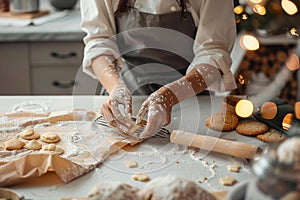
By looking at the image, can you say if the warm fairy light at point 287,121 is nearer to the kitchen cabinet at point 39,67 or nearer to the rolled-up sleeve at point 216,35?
the rolled-up sleeve at point 216,35

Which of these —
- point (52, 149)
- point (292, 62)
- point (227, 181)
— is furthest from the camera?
point (292, 62)

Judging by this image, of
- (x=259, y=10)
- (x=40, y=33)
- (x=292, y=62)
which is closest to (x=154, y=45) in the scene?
(x=259, y=10)

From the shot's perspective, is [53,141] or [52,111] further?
[52,111]

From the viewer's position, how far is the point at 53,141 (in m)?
1.19

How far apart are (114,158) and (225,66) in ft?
1.45

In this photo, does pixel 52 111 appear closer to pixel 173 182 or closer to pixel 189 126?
pixel 189 126

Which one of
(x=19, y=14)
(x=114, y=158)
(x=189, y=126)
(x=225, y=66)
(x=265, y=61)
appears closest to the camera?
(x=114, y=158)

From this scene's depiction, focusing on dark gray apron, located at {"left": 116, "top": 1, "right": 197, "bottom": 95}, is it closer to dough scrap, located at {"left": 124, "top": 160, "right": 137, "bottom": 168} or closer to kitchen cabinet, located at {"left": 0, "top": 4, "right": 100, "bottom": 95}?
dough scrap, located at {"left": 124, "top": 160, "right": 137, "bottom": 168}

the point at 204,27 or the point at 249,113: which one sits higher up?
the point at 204,27

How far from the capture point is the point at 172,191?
2.47ft

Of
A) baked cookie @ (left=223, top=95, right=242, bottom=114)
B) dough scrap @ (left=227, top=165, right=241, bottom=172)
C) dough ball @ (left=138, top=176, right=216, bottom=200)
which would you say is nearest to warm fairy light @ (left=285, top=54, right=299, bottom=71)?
baked cookie @ (left=223, top=95, right=242, bottom=114)

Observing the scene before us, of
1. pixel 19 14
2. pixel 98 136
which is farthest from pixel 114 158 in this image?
pixel 19 14

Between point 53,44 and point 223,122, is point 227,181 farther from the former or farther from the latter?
point 53,44

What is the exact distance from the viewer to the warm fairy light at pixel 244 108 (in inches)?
51.4
